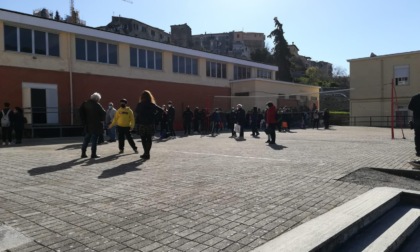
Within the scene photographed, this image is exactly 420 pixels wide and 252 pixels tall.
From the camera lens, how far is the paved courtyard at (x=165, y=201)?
12.0ft

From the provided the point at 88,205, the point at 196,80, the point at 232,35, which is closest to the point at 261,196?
the point at 88,205

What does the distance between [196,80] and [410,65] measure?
2031 cm

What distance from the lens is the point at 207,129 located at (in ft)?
80.9

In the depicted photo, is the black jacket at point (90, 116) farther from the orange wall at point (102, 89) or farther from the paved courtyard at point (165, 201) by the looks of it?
the orange wall at point (102, 89)

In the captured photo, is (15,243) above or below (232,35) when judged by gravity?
below

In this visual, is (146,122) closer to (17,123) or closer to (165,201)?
(165,201)

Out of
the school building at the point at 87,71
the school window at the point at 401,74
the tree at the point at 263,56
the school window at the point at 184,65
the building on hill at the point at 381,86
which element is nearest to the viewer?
the school building at the point at 87,71

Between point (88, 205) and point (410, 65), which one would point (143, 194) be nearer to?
point (88, 205)

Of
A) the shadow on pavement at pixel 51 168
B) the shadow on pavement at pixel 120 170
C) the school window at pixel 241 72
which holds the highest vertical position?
the school window at pixel 241 72

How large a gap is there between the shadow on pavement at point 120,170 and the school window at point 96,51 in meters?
17.5

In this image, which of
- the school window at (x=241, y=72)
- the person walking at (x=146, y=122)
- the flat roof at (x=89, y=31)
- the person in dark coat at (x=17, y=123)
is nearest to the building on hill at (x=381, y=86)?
the school window at (x=241, y=72)

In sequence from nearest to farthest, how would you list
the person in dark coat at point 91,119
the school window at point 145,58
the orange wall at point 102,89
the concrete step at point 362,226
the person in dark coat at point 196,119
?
the concrete step at point 362,226 → the person in dark coat at point 91,119 → the orange wall at point 102,89 → the person in dark coat at point 196,119 → the school window at point 145,58

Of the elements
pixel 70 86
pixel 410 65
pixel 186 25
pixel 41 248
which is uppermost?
pixel 186 25

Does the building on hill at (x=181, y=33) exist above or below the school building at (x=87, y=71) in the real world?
above
